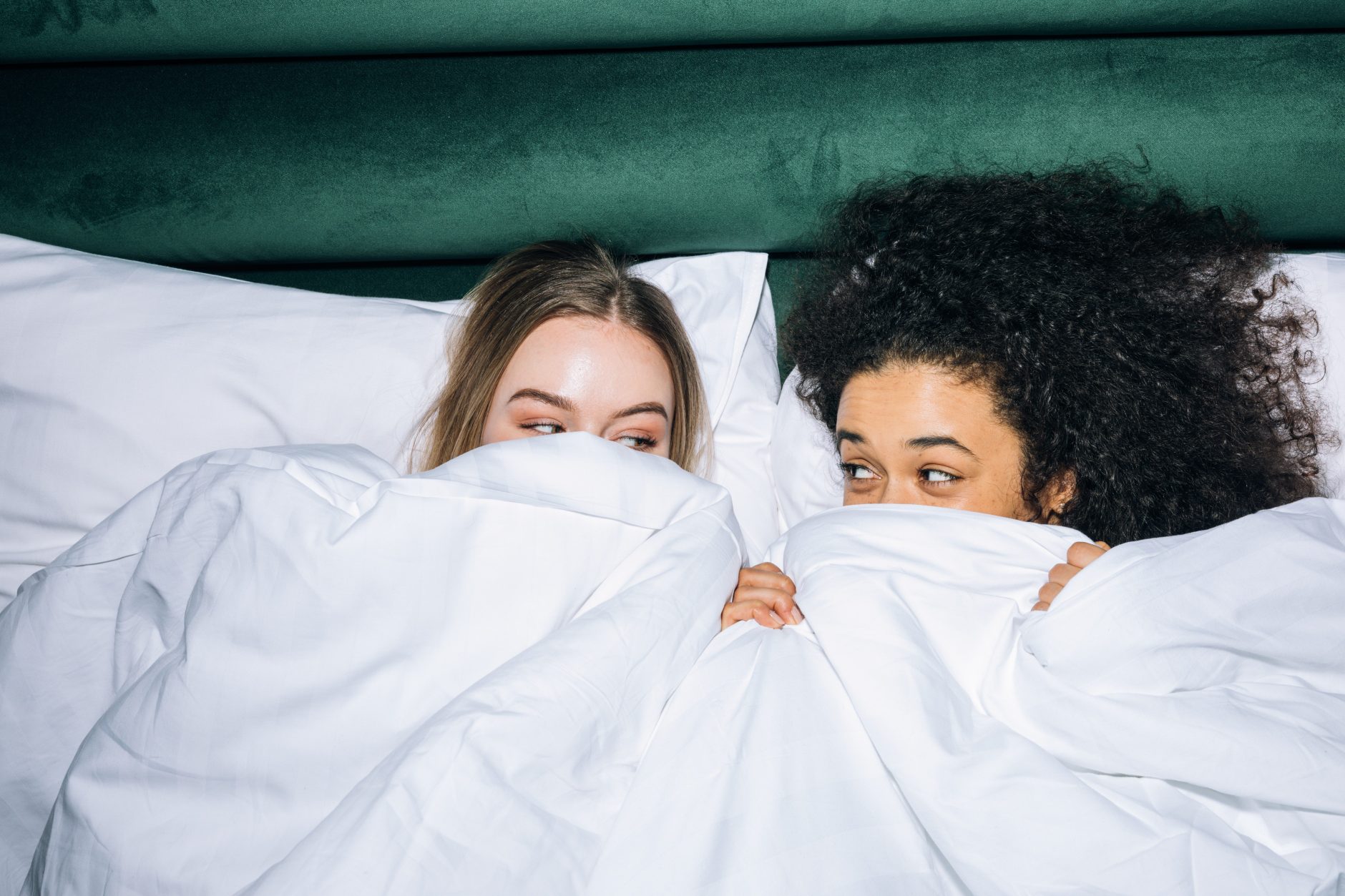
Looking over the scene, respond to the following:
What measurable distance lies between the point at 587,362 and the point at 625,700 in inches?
23.3

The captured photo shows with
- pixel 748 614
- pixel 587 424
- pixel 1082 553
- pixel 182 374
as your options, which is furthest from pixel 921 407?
pixel 182 374

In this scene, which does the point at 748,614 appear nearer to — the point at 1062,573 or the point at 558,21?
the point at 1062,573

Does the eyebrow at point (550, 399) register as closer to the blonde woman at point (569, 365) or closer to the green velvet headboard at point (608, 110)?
the blonde woman at point (569, 365)

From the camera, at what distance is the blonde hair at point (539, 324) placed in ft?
4.34

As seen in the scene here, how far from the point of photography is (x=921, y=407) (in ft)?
3.57

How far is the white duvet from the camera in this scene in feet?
2.41

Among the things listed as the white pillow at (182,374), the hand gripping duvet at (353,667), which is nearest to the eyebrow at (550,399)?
the hand gripping duvet at (353,667)

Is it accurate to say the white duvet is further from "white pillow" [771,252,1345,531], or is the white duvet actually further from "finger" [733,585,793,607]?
"white pillow" [771,252,1345,531]

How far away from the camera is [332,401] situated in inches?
54.6

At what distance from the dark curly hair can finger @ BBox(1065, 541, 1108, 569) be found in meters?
0.13

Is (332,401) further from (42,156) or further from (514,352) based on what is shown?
(42,156)

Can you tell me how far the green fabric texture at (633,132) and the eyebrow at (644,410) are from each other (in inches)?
14.5

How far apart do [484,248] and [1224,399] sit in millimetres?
1265

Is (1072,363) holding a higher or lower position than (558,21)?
lower
